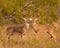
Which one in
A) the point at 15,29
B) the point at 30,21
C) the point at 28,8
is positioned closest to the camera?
the point at 28,8

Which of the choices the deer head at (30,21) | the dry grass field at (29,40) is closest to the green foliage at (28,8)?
the deer head at (30,21)

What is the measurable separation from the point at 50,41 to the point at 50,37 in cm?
76

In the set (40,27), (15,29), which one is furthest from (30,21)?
(15,29)

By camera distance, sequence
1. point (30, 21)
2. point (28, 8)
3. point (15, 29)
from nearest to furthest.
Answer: point (28, 8), point (30, 21), point (15, 29)

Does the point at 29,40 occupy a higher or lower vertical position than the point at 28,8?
lower

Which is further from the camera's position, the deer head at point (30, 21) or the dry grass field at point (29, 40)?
the deer head at point (30, 21)

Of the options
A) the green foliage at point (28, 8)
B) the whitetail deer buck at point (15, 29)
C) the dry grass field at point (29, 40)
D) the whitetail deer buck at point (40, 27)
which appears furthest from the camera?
the whitetail deer buck at point (15, 29)

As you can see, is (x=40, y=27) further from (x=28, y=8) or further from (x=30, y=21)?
(x=28, y=8)

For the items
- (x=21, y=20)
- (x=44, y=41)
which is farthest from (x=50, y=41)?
(x=21, y=20)

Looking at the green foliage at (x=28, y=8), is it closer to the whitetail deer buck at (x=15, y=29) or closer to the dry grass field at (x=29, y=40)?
the dry grass field at (x=29, y=40)

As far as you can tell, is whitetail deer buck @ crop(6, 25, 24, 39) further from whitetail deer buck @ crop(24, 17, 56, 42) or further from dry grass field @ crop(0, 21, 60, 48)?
whitetail deer buck @ crop(24, 17, 56, 42)

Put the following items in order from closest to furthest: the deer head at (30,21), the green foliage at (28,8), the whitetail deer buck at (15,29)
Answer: the green foliage at (28,8), the deer head at (30,21), the whitetail deer buck at (15,29)

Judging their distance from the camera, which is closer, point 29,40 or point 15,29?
point 29,40

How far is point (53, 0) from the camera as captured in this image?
476 inches
